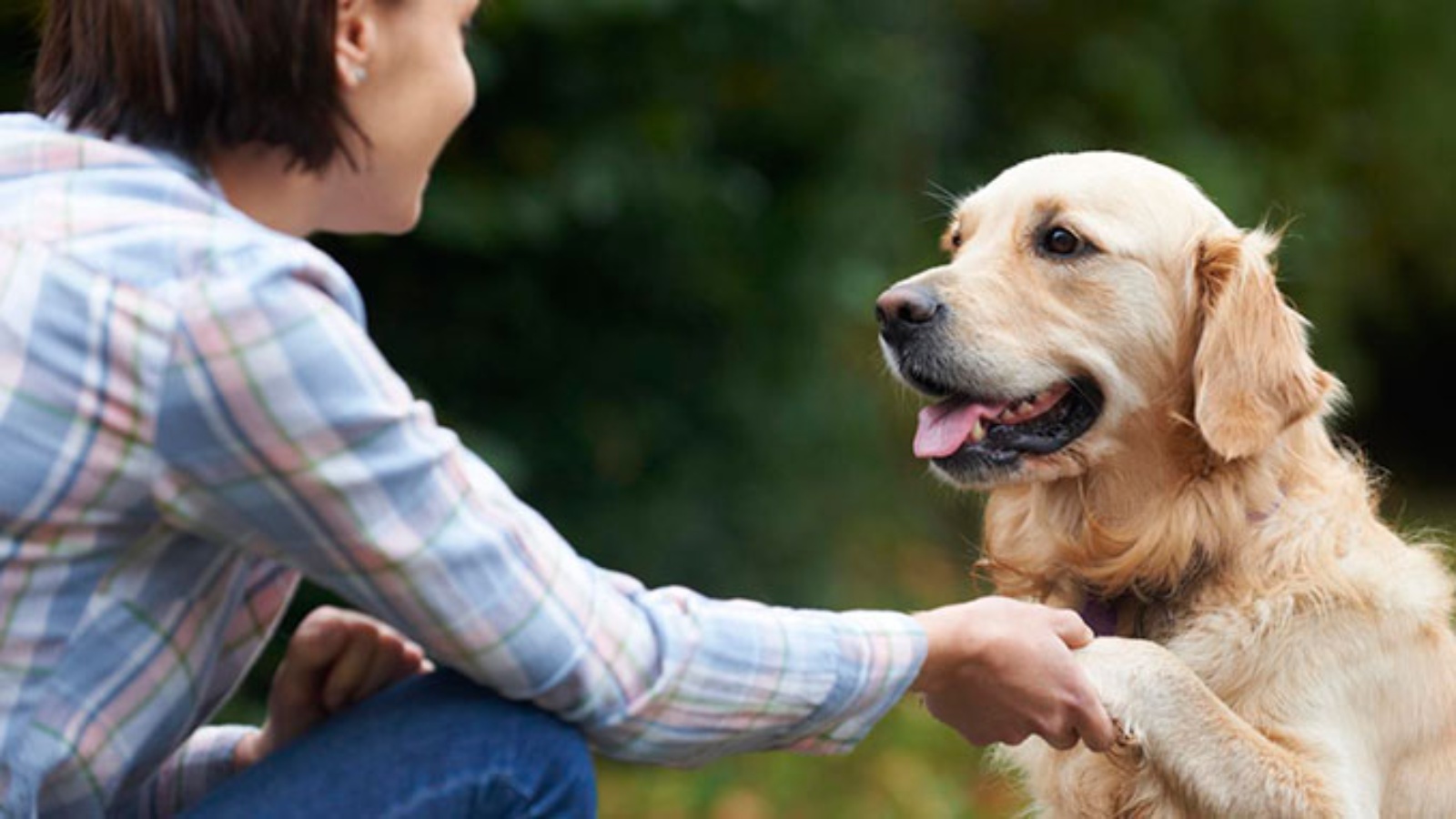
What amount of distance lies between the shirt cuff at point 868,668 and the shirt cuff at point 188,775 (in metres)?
0.76

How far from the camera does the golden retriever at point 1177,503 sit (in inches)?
91.3

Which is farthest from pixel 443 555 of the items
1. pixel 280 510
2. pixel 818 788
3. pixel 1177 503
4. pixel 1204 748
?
pixel 818 788

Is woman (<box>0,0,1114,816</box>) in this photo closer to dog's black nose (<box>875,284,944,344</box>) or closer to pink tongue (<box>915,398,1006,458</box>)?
pink tongue (<box>915,398,1006,458</box>)

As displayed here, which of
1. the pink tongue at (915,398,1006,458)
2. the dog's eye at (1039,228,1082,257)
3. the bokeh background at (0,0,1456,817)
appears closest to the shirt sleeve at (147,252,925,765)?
the pink tongue at (915,398,1006,458)

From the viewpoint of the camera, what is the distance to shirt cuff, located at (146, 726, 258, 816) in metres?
2.15

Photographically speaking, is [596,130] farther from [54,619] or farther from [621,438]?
[54,619]

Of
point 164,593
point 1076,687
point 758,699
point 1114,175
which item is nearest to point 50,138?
point 164,593

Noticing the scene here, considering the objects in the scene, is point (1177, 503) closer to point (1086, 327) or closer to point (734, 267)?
point (1086, 327)

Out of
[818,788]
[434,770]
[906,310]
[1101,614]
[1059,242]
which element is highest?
[1059,242]

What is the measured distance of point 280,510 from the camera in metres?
1.63

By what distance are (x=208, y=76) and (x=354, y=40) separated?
0.54ft

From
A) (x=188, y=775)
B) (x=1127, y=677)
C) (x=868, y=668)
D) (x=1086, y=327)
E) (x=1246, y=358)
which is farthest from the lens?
(x=1086, y=327)

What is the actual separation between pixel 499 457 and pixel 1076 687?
254cm

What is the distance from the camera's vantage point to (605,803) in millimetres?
4824
